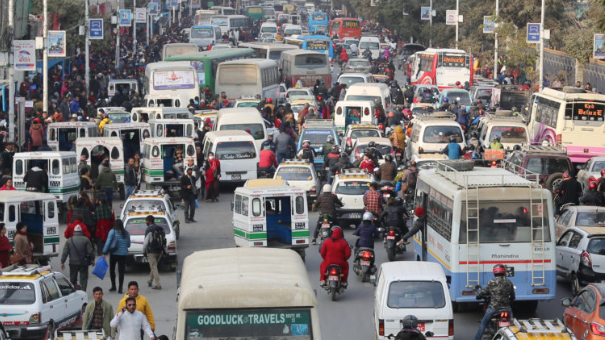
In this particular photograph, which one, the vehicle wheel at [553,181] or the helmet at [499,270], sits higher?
the helmet at [499,270]

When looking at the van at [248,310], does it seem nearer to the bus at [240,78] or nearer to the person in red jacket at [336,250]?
the person in red jacket at [336,250]

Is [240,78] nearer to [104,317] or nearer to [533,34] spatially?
[533,34]

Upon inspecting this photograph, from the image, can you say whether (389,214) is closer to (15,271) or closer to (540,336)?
(15,271)

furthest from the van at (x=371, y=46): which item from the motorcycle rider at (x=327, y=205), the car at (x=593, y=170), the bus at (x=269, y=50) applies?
the motorcycle rider at (x=327, y=205)

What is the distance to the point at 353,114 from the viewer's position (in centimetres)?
4366

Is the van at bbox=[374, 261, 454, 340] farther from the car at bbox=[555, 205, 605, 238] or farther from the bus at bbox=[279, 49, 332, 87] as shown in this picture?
the bus at bbox=[279, 49, 332, 87]

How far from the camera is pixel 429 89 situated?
53938 mm

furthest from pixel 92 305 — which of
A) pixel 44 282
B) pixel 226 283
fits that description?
pixel 226 283

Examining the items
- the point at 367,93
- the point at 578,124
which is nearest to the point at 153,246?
the point at 578,124

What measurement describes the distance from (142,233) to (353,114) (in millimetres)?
20793

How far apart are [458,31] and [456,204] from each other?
6127 cm

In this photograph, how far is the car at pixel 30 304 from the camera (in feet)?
56.1

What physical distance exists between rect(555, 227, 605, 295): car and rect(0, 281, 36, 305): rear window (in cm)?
933

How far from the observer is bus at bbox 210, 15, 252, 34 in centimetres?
10219
